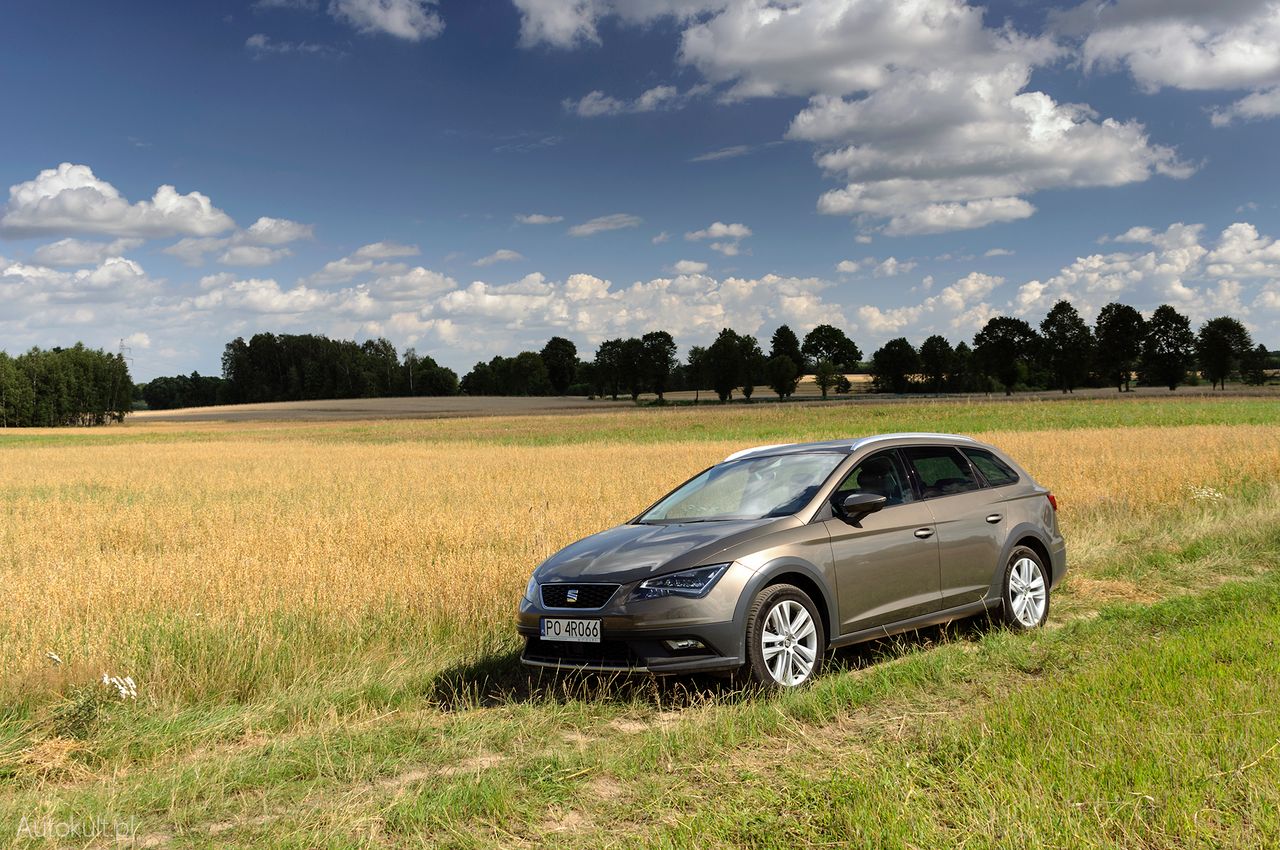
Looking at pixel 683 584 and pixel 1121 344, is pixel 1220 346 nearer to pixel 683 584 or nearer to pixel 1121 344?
pixel 1121 344

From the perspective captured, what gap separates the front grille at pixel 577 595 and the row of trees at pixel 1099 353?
444ft

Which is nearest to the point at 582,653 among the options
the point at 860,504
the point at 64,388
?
the point at 860,504

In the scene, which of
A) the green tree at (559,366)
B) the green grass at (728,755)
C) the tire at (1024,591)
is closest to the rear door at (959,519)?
the tire at (1024,591)

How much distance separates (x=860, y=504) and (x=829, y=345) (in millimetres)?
181334

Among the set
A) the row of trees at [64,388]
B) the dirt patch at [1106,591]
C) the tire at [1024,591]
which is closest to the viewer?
the tire at [1024,591]

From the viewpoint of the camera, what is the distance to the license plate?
6500mm

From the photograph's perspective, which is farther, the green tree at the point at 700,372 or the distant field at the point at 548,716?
the green tree at the point at 700,372

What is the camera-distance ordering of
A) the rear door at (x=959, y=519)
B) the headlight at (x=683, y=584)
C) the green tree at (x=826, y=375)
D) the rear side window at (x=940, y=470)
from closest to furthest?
the headlight at (x=683, y=584)
the rear door at (x=959, y=519)
the rear side window at (x=940, y=470)
the green tree at (x=826, y=375)

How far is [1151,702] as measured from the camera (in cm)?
549

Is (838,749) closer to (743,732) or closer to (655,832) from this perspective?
(743,732)

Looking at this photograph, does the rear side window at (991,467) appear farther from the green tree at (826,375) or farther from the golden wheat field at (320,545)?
the green tree at (826,375)

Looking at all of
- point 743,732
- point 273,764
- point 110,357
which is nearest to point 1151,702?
point 743,732

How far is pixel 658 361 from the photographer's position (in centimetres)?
14912

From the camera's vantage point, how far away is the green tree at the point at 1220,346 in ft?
416
